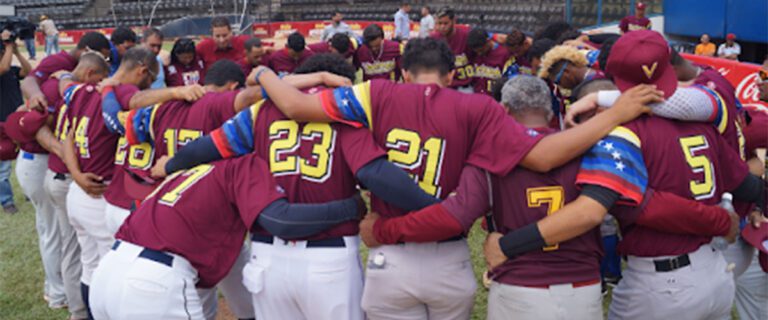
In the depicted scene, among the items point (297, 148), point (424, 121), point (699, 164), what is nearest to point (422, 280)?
point (424, 121)

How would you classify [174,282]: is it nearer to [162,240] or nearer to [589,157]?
[162,240]

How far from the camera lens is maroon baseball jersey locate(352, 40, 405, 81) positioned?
29.9 feet

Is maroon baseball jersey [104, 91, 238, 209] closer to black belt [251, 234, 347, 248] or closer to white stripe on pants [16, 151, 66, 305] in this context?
black belt [251, 234, 347, 248]

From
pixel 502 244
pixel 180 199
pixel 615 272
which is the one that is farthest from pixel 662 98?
pixel 615 272

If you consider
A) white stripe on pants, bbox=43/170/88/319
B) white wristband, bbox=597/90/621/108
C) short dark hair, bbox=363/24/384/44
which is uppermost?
short dark hair, bbox=363/24/384/44

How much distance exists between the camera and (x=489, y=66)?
8461 millimetres

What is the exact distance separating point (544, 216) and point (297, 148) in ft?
4.11

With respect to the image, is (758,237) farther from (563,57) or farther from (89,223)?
(89,223)

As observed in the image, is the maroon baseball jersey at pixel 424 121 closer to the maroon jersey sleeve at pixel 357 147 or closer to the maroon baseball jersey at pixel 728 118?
the maroon jersey sleeve at pixel 357 147

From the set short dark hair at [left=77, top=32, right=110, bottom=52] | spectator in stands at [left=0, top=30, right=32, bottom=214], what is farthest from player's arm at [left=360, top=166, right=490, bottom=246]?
spectator in stands at [left=0, top=30, right=32, bottom=214]

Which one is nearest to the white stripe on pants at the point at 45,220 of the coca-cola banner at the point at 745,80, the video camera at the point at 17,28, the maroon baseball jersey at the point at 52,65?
the maroon baseball jersey at the point at 52,65

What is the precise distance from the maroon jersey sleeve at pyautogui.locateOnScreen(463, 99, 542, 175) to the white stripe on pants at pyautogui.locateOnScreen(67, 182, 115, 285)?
9.15 ft

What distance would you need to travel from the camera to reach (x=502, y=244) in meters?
2.88

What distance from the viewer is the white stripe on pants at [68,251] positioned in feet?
16.4
